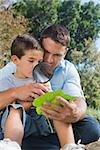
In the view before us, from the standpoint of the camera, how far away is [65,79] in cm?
283

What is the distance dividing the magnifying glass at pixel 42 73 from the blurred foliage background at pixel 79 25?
51.9 feet

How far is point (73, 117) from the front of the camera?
2.37 metres

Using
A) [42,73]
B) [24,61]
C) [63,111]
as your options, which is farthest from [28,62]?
[63,111]

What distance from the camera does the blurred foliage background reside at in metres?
22.6

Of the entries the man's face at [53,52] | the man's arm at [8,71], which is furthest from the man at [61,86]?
the man's arm at [8,71]

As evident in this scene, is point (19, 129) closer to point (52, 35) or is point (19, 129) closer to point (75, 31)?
point (52, 35)

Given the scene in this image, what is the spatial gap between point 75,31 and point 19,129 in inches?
951

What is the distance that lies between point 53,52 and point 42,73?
0.25 meters

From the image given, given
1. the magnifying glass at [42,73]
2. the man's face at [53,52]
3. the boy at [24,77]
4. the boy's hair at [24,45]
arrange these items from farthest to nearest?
the man's face at [53,52] → the boy's hair at [24,45] → the magnifying glass at [42,73] → the boy at [24,77]

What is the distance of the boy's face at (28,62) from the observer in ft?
8.61

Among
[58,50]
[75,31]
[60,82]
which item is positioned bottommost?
[75,31]

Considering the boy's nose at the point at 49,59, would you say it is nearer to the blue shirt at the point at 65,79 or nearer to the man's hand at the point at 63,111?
the blue shirt at the point at 65,79

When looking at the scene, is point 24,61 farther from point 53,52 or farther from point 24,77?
point 53,52

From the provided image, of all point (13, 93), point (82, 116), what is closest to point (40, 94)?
point (13, 93)
